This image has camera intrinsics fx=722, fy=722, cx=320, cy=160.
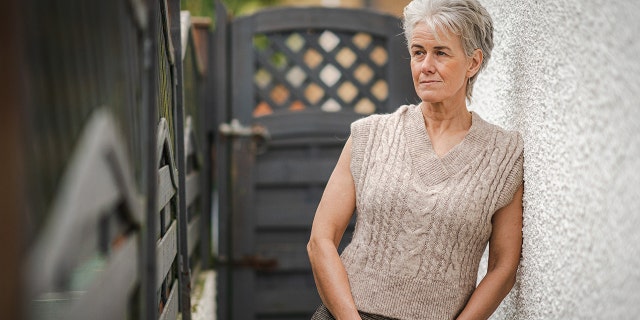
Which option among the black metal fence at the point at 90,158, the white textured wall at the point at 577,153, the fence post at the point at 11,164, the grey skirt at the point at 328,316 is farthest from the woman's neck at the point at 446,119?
the fence post at the point at 11,164

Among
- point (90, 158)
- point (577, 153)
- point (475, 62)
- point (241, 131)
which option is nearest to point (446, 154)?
point (475, 62)

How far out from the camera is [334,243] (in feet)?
5.41

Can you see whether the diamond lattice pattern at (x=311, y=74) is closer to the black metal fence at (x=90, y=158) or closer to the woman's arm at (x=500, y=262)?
the woman's arm at (x=500, y=262)

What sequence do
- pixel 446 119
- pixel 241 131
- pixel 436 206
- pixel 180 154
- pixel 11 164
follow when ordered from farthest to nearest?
pixel 241 131 → pixel 180 154 → pixel 446 119 → pixel 436 206 → pixel 11 164

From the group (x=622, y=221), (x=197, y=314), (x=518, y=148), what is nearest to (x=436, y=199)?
(x=518, y=148)

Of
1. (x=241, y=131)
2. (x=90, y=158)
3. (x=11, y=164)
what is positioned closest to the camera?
(x=11, y=164)

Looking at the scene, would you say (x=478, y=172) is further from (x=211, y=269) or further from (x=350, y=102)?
(x=211, y=269)

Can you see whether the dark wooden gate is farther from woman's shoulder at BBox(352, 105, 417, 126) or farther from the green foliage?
the green foliage

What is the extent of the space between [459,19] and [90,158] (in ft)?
3.28

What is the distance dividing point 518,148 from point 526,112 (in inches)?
3.1

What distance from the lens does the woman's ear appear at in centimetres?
162

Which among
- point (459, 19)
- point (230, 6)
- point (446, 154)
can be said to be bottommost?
point (446, 154)

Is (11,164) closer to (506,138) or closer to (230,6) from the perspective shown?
(506,138)

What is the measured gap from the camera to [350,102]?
11.9 ft
